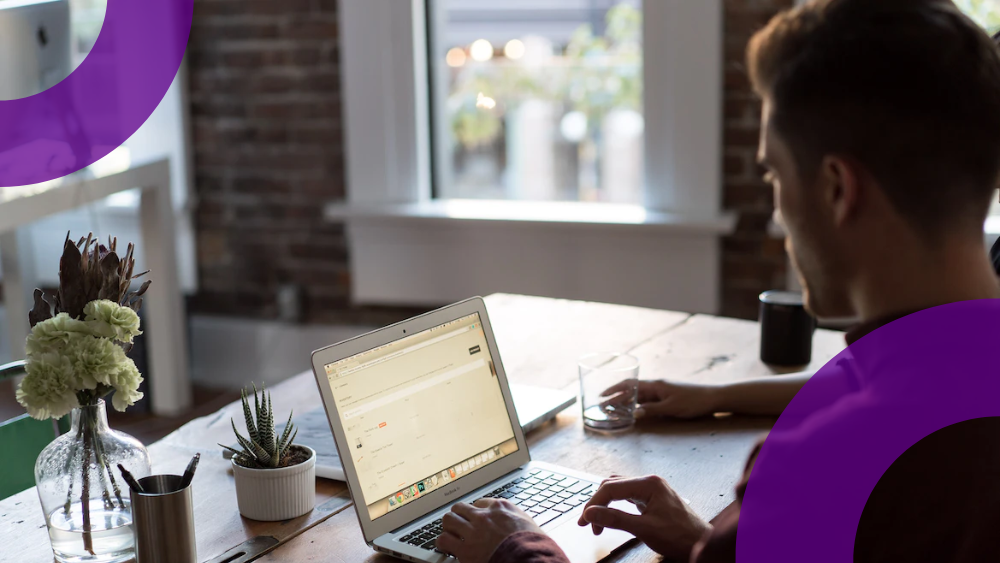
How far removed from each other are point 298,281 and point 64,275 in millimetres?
2439

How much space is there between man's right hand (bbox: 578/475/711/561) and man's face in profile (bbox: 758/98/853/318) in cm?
33

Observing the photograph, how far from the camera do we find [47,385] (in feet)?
3.48

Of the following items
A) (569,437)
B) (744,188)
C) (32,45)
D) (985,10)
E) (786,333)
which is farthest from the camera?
(744,188)

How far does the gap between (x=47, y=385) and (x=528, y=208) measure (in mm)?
2292

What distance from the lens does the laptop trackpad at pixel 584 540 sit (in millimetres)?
1126

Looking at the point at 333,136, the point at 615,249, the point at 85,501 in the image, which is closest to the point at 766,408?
the point at 85,501

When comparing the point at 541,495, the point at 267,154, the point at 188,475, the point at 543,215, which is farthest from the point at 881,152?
the point at 267,154

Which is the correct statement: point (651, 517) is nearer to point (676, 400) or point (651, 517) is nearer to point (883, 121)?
point (676, 400)

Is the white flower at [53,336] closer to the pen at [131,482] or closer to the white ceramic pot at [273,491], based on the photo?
the pen at [131,482]

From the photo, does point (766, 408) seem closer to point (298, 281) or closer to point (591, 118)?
point (591, 118)

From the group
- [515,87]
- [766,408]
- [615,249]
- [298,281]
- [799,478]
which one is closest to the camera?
[799,478]

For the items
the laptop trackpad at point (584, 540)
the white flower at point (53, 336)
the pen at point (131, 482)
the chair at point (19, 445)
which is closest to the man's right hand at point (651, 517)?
the laptop trackpad at point (584, 540)

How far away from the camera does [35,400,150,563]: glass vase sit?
1115 mm

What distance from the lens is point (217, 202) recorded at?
354 centimetres
